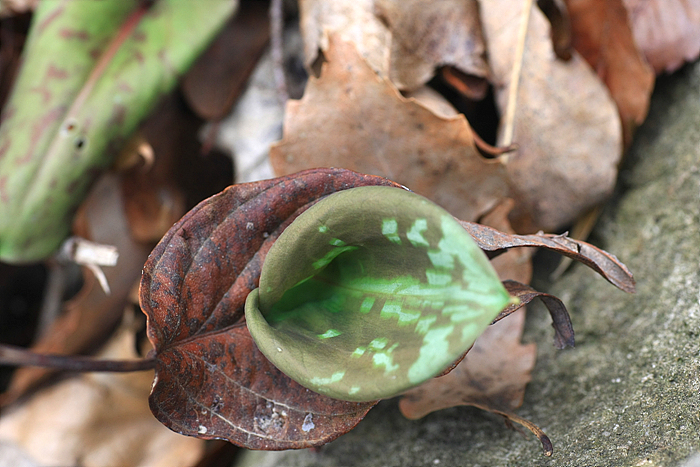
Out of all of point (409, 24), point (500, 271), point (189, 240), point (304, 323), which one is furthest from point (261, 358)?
point (409, 24)

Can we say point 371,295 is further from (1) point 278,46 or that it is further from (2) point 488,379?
(1) point 278,46

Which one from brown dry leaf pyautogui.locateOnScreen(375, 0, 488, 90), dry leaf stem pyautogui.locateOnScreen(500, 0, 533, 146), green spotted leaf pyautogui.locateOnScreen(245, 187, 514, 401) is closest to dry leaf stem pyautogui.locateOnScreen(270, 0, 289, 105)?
brown dry leaf pyautogui.locateOnScreen(375, 0, 488, 90)

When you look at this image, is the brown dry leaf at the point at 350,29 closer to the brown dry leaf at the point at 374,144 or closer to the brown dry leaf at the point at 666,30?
the brown dry leaf at the point at 374,144

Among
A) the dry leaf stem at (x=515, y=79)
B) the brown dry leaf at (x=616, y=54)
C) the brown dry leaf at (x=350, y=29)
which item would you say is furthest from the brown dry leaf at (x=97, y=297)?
the brown dry leaf at (x=616, y=54)

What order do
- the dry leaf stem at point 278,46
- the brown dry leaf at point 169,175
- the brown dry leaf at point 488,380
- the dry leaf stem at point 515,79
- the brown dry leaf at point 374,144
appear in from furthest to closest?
the brown dry leaf at point 169,175 → the dry leaf stem at point 278,46 → the dry leaf stem at point 515,79 → the brown dry leaf at point 374,144 → the brown dry leaf at point 488,380

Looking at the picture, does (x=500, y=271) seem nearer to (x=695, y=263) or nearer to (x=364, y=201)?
(x=695, y=263)

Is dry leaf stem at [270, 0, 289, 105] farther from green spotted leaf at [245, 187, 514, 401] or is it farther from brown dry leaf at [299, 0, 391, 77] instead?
green spotted leaf at [245, 187, 514, 401]

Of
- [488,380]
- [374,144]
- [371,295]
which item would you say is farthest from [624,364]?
[374,144]
